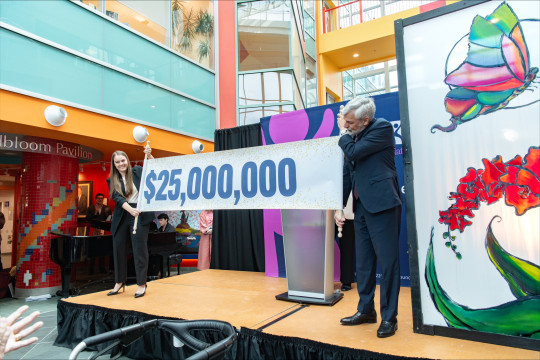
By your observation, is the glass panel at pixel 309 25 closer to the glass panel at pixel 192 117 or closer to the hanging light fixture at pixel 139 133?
the glass panel at pixel 192 117

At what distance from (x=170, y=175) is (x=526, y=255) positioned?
117 inches

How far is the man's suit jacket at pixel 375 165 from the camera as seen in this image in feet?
7.24

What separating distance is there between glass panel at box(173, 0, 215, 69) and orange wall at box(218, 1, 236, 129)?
0.96 feet

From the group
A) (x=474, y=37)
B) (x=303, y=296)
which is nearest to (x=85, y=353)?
(x=303, y=296)

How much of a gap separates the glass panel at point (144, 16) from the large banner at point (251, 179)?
16.8ft

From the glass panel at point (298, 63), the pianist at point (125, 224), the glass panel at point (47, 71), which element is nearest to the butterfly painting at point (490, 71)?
the pianist at point (125, 224)

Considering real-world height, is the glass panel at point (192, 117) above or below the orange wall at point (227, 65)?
below

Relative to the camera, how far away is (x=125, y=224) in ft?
12.1

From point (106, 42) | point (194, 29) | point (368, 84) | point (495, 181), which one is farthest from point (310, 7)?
point (495, 181)

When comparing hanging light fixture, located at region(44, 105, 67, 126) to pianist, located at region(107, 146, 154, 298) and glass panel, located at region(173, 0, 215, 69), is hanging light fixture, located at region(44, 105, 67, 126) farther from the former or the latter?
glass panel, located at region(173, 0, 215, 69)

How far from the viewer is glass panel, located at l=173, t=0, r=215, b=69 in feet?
29.0

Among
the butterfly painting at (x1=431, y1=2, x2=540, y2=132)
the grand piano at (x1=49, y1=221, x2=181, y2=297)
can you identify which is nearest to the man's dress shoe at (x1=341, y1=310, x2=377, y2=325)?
the butterfly painting at (x1=431, y1=2, x2=540, y2=132)

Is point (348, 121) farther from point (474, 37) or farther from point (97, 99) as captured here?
point (97, 99)

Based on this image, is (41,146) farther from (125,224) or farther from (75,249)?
(125,224)
